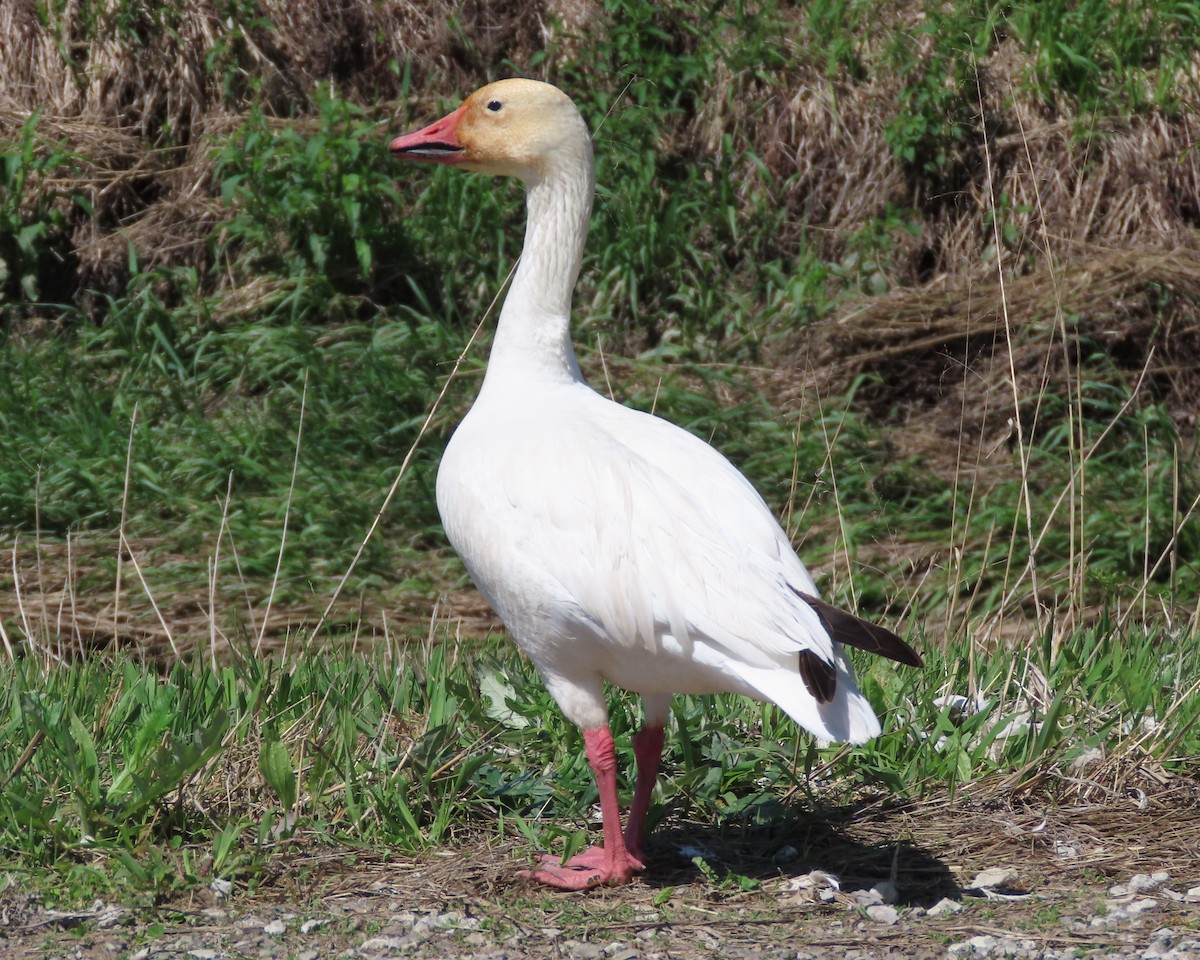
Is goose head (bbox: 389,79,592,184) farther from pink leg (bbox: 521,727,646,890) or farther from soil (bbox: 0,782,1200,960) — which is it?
soil (bbox: 0,782,1200,960)

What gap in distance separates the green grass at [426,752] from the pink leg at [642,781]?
0.10 metres

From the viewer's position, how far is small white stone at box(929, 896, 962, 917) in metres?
3.04

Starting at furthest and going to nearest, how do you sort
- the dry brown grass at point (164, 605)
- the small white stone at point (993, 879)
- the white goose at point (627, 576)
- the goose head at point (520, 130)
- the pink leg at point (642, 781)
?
1. the dry brown grass at point (164, 605)
2. the goose head at point (520, 130)
3. the pink leg at point (642, 781)
4. the small white stone at point (993, 879)
5. the white goose at point (627, 576)

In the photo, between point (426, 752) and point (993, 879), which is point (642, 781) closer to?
point (426, 752)

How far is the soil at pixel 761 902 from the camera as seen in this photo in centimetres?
282

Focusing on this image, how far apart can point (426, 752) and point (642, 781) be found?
52 centimetres

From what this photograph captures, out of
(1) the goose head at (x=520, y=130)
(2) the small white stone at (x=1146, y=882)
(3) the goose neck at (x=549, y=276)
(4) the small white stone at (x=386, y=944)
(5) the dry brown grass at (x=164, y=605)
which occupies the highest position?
(1) the goose head at (x=520, y=130)

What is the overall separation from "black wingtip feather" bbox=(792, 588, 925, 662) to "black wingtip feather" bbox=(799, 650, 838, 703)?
0.13 metres

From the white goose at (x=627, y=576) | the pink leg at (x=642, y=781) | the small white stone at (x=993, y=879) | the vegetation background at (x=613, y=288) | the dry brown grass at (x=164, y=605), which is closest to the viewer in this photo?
the white goose at (x=627, y=576)

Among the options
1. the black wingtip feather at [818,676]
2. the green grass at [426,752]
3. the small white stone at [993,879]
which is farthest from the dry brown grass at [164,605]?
the black wingtip feather at [818,676]

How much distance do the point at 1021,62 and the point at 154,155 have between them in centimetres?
492

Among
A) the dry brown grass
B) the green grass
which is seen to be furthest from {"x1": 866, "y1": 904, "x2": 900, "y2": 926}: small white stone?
the dry brown grass

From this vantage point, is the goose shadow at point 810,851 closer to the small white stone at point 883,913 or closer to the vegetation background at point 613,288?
the small white stone at point 883,913

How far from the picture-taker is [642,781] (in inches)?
134
